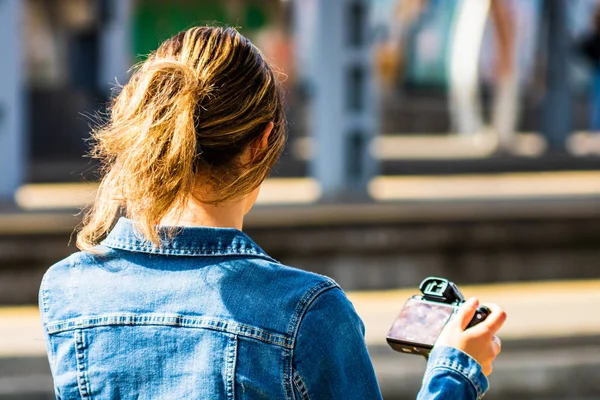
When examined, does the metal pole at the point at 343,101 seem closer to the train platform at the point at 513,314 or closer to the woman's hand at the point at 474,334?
the train platform at the point at 513,314

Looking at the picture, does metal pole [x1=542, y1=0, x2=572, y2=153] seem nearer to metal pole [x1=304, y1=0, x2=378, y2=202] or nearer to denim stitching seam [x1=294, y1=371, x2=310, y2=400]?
metal pole [x1=304, y1=0, x2=378, y2=202]

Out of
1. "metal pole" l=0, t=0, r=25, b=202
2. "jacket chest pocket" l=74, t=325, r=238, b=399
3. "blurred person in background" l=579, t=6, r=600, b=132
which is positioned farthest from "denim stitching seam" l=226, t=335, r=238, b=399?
"blurred person in background" l=579, t=6, r=600, b=132

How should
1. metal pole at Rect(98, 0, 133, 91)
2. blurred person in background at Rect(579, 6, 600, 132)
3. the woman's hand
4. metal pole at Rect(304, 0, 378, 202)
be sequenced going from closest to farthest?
the woman's hand < metal pole at Rect(304, 0, 378, 202) < metal pole at Rect(98, 0, 133, 91) < blurred person in background at Rect(579, 6, 600, 132)

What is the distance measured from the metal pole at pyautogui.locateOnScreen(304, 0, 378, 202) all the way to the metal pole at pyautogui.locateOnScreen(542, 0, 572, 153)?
5015 mm

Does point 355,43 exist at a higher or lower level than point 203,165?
lower

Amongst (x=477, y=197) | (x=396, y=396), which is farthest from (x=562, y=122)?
(x=396, y=396)

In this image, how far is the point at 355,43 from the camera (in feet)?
27.2

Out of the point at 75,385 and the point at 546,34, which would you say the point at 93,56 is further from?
the point at 75,385

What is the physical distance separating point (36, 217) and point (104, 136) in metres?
5.47

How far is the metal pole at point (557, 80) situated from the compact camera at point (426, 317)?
11541mm

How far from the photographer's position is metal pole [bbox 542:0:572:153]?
12750 millimetres

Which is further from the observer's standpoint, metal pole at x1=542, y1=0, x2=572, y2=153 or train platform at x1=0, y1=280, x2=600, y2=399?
metal pole at x1=542, y1=0, x2=572, y2=153

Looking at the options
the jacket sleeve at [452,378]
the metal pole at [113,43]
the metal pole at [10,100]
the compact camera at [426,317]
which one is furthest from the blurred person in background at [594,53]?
the jacket sleeve at [452,378]

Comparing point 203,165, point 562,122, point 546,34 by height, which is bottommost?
point 562,122
